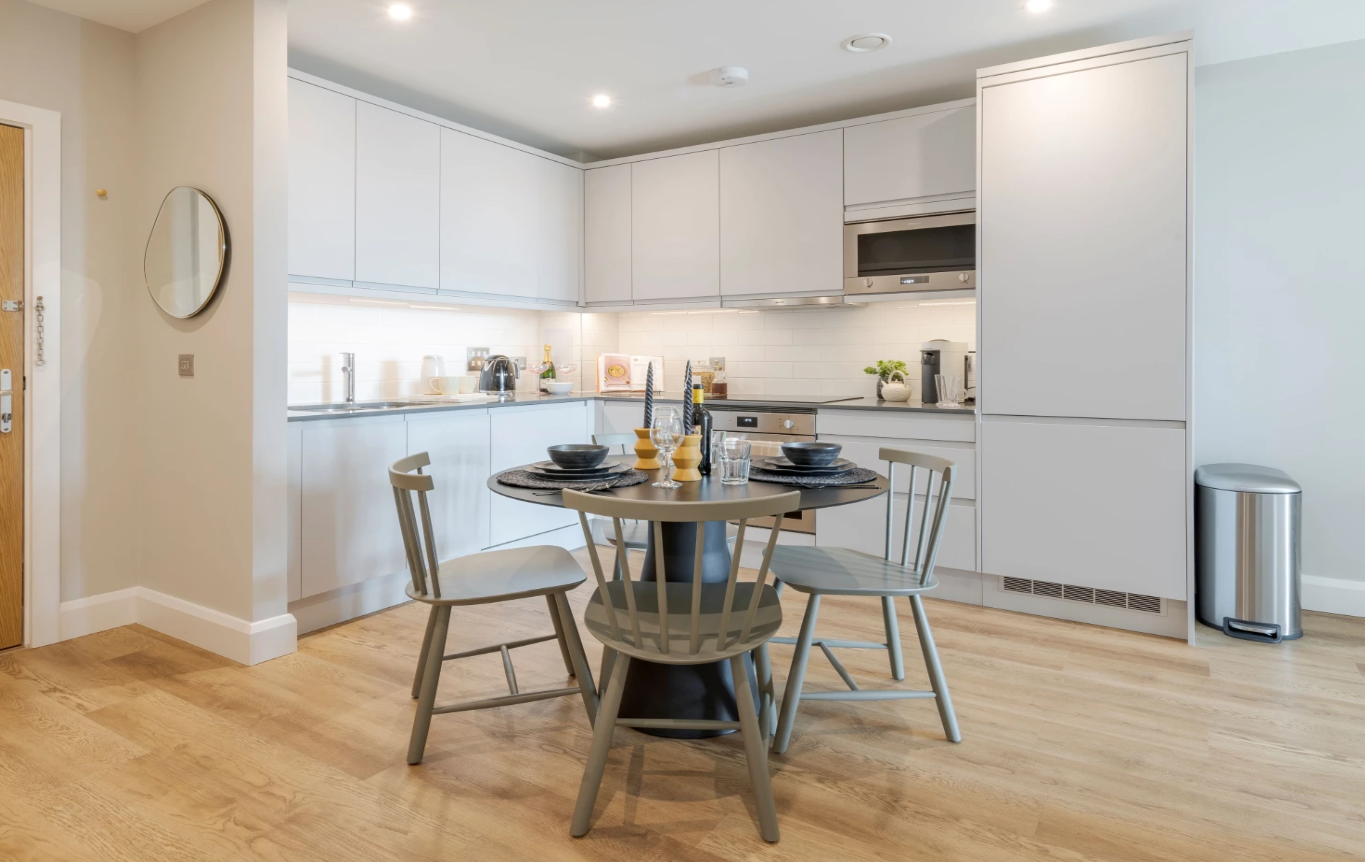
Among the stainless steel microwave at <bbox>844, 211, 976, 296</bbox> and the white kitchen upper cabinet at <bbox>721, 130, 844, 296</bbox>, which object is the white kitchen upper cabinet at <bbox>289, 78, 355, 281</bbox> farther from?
the stainless steel microwave at <bbox>844, 211, 976, 296</bbox>

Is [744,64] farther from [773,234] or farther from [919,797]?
[919,797]

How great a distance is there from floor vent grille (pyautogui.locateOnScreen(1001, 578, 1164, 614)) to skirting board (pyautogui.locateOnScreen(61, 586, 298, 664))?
304 centimetres

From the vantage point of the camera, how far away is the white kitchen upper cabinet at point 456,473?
12.3 feet

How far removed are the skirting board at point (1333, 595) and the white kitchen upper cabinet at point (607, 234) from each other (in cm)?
375

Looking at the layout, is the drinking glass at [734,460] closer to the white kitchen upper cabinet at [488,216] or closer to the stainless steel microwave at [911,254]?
the stainless steel microwave at [911,254]

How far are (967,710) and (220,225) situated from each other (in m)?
3.12

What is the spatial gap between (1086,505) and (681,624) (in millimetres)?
2247

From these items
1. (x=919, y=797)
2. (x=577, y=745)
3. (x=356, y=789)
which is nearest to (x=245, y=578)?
(x=356, y=789)

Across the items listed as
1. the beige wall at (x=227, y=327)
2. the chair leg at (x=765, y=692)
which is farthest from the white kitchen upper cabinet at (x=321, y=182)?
the chair leg at (x=765, y=692)

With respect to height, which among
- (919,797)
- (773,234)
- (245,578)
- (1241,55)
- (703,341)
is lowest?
(919,797)

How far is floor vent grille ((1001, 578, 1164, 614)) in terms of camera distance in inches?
131

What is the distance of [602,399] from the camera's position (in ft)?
15.9

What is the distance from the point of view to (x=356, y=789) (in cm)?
206

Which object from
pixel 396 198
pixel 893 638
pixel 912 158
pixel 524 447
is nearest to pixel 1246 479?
pixel 893 638
